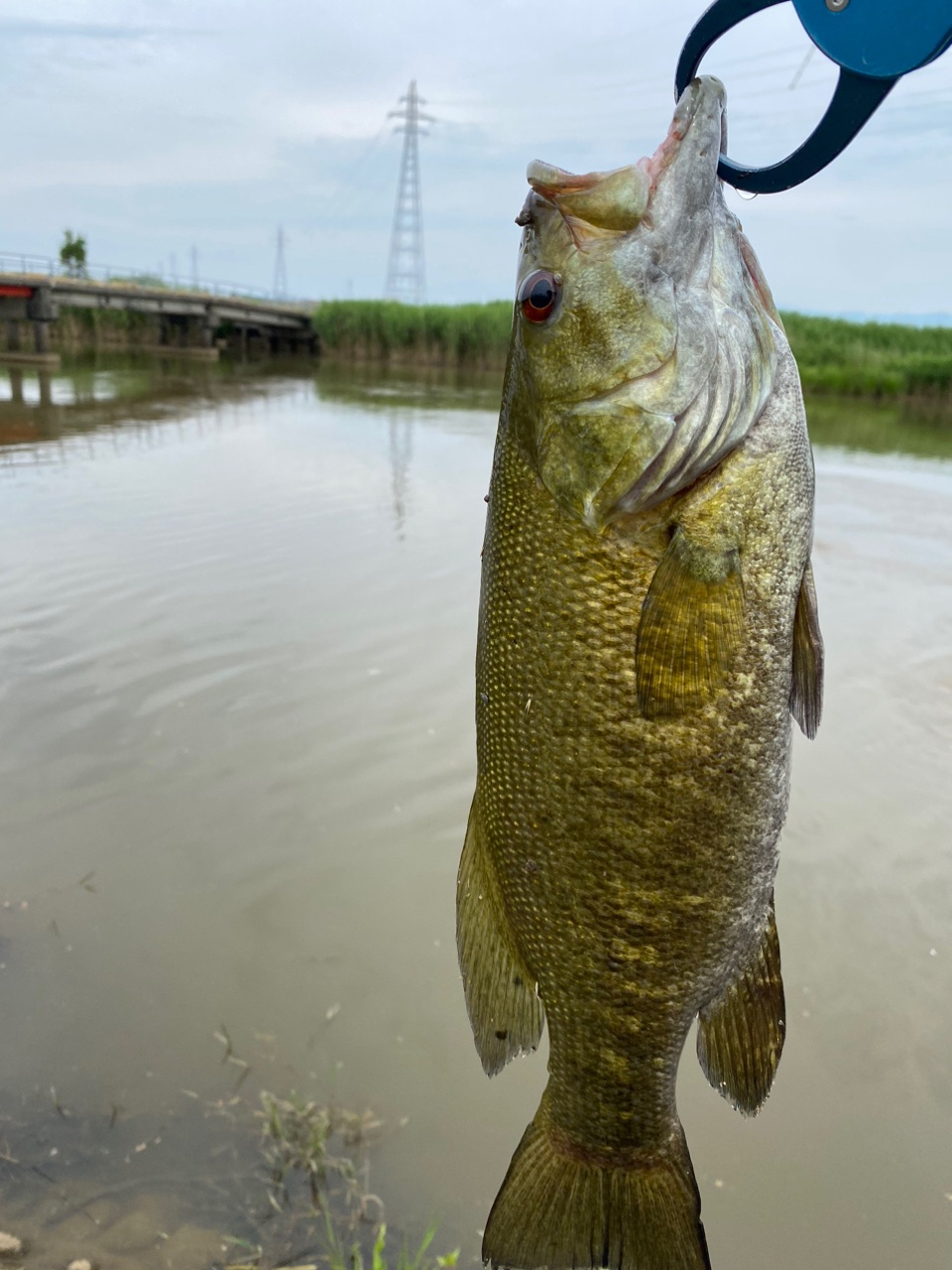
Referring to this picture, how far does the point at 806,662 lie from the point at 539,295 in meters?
0.77

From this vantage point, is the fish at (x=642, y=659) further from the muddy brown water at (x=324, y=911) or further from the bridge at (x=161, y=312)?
the bridge at (x=161, y=312)

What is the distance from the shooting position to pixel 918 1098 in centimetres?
316

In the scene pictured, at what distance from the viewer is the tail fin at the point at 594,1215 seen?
5.29 feet

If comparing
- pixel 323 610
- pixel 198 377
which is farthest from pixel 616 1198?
pixel 198 377

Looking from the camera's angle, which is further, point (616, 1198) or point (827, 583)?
point (827, 583)

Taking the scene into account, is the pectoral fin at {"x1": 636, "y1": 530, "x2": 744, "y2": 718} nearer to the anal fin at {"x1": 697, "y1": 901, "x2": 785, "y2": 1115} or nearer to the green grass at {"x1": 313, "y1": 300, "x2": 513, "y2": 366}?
the anal fin at {"x1": 697, "y1": 901, "x2": 785, "y2": 1115}

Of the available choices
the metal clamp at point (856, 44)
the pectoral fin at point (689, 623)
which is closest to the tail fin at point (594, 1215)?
the pectoral fin at point (689, 623)

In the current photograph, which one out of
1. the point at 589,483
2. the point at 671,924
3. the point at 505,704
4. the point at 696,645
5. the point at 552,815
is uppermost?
the point at 589,483

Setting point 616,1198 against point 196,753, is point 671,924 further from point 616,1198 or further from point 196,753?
point 196,753

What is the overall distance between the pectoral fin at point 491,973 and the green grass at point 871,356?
26.6 metres

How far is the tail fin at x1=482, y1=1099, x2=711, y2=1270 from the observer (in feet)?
5.29

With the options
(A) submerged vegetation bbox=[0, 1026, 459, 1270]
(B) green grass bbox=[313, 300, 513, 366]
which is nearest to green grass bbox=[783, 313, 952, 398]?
(B) green grass bbox=[313, 300, 513, 366]

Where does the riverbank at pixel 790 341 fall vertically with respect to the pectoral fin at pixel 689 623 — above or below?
above

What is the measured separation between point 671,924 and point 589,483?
2.51 feet
